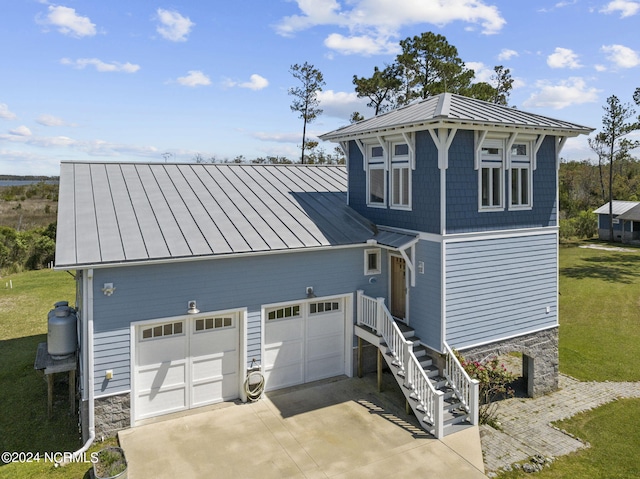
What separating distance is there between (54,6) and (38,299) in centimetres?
1307

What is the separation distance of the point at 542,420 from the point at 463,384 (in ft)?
7.25

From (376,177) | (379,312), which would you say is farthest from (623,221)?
(379,312)

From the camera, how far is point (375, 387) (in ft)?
34.4

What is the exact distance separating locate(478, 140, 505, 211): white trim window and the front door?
2372 millimetres

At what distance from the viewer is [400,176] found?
1057 centimetres

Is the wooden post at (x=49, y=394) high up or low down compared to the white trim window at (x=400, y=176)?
down

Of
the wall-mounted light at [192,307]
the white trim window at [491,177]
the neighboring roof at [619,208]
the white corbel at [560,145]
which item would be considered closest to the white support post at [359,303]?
the white trim window at [491,177]

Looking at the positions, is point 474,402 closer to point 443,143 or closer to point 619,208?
point 443,143

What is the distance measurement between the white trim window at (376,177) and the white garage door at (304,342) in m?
2.80

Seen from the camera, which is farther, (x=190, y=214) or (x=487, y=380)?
(x=190, y=214)

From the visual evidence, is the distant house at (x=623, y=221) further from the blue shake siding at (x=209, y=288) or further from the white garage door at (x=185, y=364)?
the white garage door at (x=185, y=364)

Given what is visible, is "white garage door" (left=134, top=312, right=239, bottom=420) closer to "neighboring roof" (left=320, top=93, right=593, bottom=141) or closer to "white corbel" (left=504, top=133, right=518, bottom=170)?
Answer: "neighboring roof" (left=320, top=93, right=593, bottom=141)

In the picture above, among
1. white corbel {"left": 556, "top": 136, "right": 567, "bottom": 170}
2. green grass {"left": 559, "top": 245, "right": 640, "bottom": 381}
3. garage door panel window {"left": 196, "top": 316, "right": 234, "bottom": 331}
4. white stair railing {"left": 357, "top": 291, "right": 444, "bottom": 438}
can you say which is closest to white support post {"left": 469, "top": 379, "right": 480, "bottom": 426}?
white stair railing {"left": 357, "top": 291, "right": 444, "bottom": 438}

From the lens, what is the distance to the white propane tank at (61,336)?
923 cm
